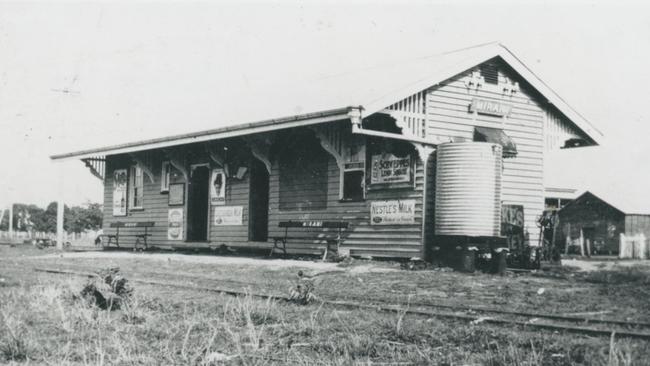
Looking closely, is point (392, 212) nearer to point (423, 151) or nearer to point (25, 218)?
point (423, 151)

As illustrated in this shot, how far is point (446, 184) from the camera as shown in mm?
14148

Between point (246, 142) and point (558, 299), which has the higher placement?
point (246, 142)

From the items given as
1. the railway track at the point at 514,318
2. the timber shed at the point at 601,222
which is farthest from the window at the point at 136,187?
the timber shed at the point at 601,222

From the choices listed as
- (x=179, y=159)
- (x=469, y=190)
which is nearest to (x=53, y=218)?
(x=179, y=159)

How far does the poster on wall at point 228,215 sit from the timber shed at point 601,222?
68.2 ft

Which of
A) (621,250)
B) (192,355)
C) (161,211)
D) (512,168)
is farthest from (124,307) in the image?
(621,250)

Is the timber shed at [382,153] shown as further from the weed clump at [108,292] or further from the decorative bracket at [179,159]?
the weed clump at [108,292]

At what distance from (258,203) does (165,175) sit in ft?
15.2

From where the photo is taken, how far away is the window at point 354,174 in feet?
52.9

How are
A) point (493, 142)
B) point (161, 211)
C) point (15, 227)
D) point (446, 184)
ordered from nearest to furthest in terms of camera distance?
point (446, 184) → point (493, 142) → point (161, 211) → point (15, 227)

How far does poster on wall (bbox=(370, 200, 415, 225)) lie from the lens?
49.4ft

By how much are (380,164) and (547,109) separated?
4.69 meters

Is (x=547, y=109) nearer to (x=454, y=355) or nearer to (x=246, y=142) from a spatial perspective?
(x=246, y=142)

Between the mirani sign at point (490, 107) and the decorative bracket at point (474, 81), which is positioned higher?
the decorative bracket at point (474, 81)
